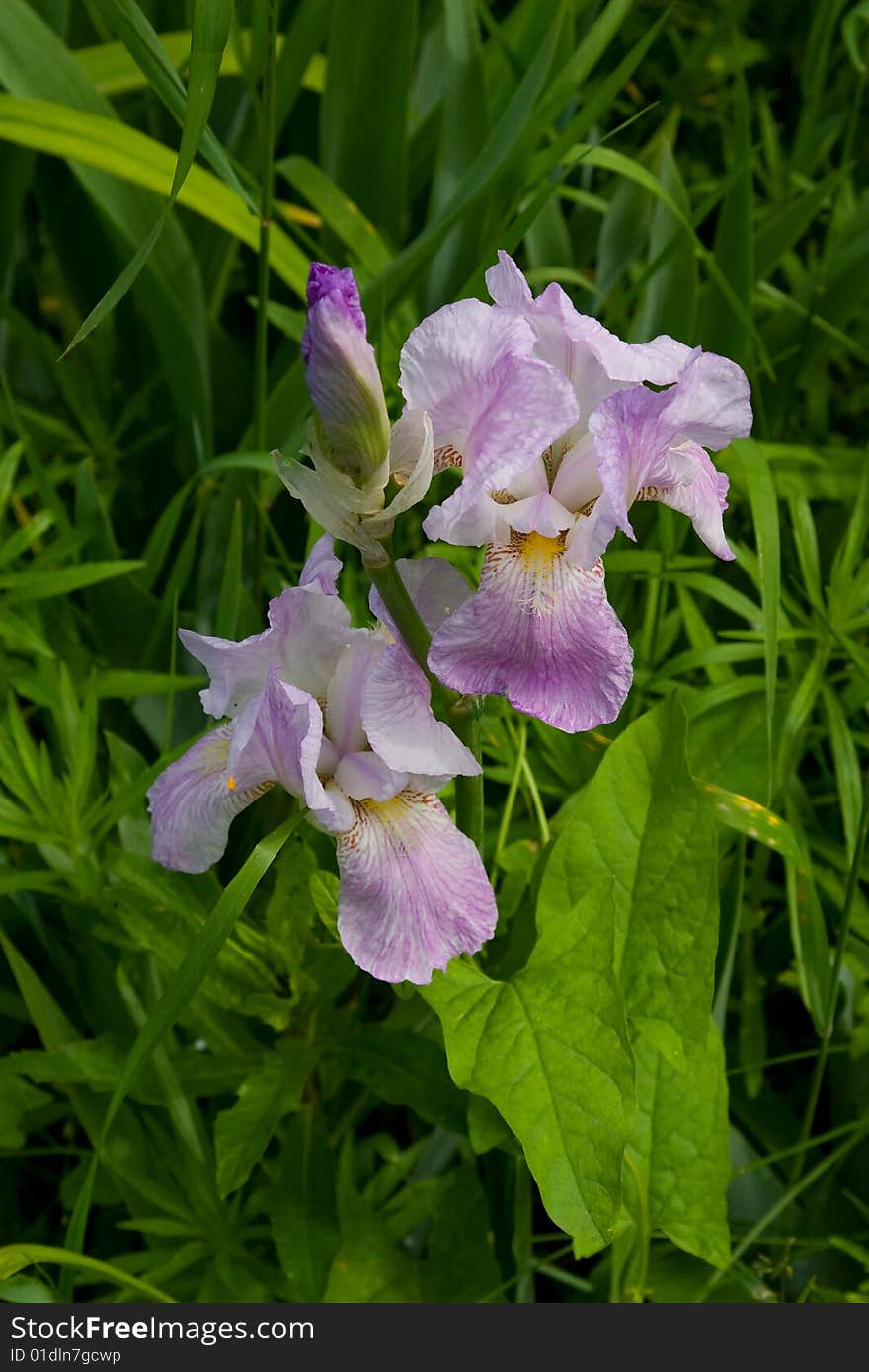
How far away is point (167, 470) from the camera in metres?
1.34

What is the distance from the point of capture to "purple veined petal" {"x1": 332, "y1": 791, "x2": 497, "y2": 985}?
2.01 ft

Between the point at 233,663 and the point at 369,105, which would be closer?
the point at 233,663

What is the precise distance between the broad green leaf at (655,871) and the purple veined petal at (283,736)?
199 millimetres

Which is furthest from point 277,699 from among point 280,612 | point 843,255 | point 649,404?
point 843,255

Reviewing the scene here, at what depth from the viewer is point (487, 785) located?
1.08m

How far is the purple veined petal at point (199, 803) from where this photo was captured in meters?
0.67

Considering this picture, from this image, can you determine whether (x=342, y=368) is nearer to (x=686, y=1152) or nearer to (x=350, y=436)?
(x=350, y=436)

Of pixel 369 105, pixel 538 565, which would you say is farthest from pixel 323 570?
pixel 369 105

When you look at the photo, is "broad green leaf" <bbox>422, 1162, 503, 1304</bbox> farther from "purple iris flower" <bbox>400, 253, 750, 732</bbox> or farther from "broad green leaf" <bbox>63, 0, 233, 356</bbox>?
"broad green leaf" <bbox>63, 0, 233, 356</bbox>

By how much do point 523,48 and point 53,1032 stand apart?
905mm

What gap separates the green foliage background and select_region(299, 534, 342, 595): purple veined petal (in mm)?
145

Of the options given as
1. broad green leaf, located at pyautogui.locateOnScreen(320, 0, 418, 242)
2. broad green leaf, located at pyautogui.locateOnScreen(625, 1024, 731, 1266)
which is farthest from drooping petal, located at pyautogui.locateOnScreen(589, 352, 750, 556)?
broad green leaf, located at pyautogui.locateOnScreen(320, 0, 418, 242)

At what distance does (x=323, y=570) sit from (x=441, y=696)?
0.10 metres

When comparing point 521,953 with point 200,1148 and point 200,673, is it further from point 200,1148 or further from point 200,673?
point 200,673
